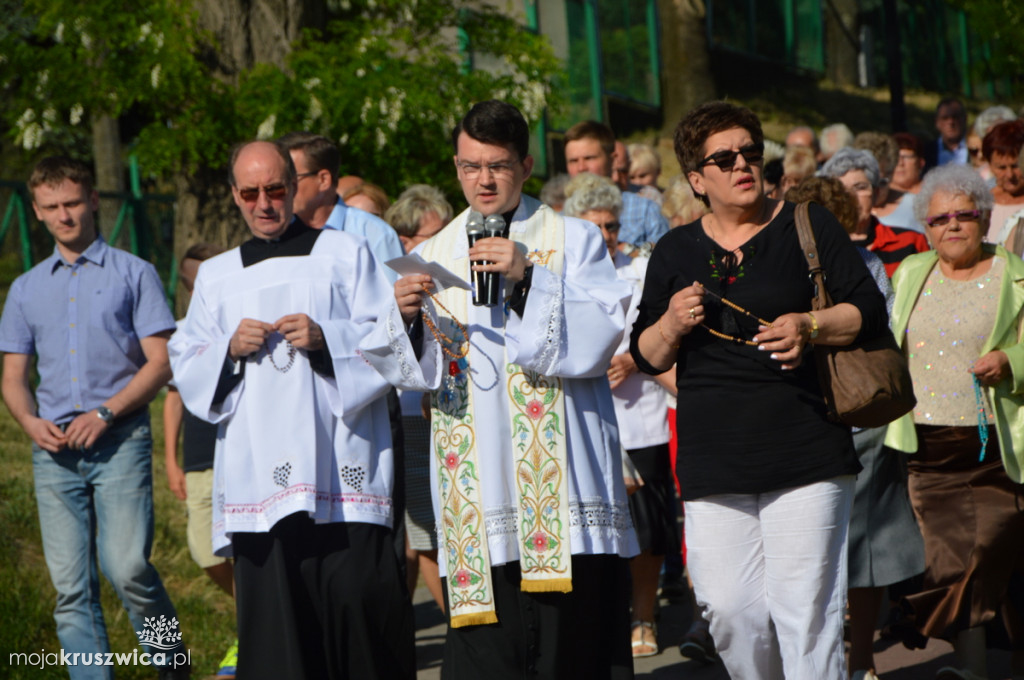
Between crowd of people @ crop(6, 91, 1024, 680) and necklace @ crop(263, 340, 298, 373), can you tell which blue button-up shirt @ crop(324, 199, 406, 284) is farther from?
necklace @ crop(263, 340, 298, 373)

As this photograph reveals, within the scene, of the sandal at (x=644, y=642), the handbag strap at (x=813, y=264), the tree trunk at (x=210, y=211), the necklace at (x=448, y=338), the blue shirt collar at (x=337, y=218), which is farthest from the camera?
the tree trunk at (x=210, y=211)

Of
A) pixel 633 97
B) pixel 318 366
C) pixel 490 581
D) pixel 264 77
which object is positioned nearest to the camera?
pixel 490 581

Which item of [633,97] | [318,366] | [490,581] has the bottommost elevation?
[490,581]

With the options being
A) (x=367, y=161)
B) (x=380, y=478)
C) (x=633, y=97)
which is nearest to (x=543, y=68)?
(x=367, y=161)

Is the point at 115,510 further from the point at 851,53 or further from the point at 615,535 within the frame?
the point at 851,53

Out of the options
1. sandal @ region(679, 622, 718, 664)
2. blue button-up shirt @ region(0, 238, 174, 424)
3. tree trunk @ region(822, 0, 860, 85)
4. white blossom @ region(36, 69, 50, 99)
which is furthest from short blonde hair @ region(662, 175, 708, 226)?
tree trunk @ region(822, 0, 860, 85)

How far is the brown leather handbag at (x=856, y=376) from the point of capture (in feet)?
13.8

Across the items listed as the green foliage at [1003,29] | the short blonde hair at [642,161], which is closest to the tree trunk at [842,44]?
the green foliage at [1003,29]

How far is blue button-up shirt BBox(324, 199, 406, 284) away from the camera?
636 cm

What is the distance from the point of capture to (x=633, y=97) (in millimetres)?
21688

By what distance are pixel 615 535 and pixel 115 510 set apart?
8.25 ft

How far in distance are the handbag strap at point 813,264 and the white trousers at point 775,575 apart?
0.58 m

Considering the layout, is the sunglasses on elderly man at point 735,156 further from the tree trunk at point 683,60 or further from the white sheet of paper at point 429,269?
the tree trunk at point 683,60

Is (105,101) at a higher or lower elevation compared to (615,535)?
higher
